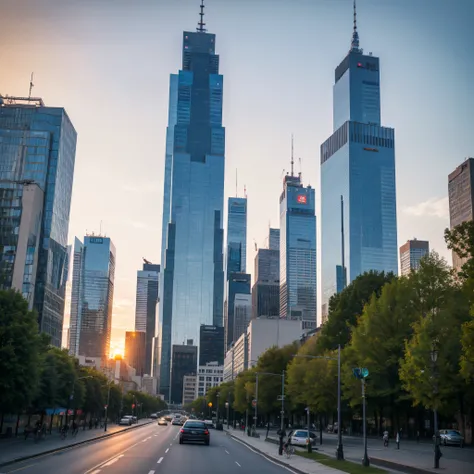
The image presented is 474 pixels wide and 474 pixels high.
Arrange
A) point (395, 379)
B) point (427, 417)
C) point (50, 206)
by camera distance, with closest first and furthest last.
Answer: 1. point (395, 379)
2. point (427, 417)
3. point (50, 206)

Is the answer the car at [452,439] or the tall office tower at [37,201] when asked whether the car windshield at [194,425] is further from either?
the tall office tower at [37,201]

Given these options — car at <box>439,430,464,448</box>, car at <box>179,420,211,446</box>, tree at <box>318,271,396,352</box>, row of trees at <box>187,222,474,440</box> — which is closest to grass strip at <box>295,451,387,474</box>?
row of trees at <box>187,222,474,440</box>

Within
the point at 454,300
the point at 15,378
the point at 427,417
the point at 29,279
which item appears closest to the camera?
the point at 15,378

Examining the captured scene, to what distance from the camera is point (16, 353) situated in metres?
46.8

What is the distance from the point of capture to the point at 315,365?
68938 mm

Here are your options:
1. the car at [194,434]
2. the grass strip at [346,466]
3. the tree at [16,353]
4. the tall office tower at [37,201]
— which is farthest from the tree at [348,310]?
the tall office tower at [37,201]

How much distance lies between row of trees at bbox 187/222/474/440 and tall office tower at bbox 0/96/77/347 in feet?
301

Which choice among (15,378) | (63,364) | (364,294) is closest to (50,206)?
(63,364)

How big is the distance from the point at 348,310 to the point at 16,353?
44.2 m

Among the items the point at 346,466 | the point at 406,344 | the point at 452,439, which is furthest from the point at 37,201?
the point at 346,466

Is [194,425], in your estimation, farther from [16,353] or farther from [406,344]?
[406,344]

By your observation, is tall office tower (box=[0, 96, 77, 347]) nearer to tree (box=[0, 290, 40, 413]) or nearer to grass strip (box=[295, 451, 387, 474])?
tree (box=[0, 290, 40, 413])

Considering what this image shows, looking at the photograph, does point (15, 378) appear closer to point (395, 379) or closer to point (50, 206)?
point (395, 379)

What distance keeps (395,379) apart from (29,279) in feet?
381
